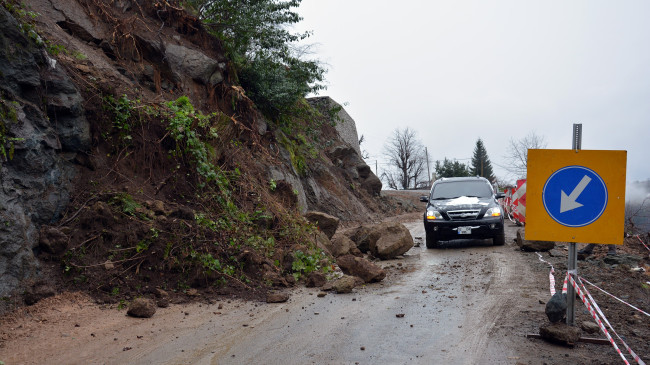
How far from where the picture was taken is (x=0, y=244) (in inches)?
209

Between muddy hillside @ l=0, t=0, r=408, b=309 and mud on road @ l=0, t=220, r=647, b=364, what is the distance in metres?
0.70

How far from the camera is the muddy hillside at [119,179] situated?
6145 millimetres

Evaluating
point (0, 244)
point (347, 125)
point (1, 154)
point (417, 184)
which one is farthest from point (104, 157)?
point (417, 184)

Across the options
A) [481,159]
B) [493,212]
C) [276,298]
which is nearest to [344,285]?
[276,298]

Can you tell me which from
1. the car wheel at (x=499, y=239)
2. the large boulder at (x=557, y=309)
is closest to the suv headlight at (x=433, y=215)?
the car wheel at (x=499, y=239)

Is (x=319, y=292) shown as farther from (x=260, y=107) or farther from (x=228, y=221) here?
(x=260, y=107)

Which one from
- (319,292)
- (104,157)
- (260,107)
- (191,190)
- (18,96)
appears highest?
(260,107)

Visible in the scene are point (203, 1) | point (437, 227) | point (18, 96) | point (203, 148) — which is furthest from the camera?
point (203, 1)

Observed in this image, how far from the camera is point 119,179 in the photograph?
797cm

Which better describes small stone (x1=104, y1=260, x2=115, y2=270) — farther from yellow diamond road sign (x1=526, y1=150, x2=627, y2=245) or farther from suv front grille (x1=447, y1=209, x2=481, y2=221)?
suv front grille (x1=447, y1=209, x2=481, y2=221)

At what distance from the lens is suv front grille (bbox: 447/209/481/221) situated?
12.3 metres

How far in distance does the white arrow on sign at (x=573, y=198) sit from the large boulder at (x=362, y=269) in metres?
3.68

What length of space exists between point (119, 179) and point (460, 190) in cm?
922

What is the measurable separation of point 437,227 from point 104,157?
819 centimetres
